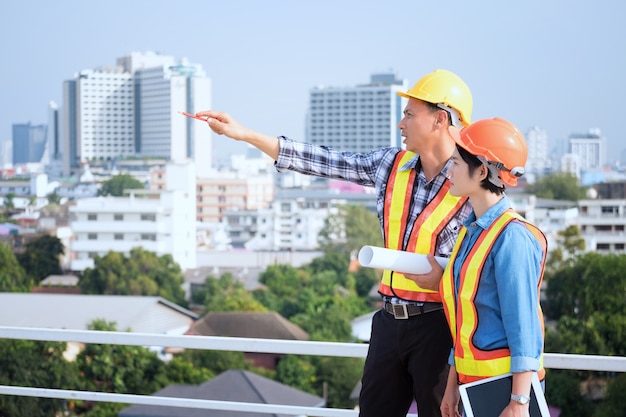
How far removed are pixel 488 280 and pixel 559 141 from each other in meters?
119

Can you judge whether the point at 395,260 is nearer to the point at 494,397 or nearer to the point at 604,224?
the point at 494,397

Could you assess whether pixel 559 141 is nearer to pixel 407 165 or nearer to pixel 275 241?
pixel 275 241

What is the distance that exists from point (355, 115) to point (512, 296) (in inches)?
3389

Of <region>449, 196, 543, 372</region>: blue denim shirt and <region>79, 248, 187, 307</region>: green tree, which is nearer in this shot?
<region>449, 196, 543, 372</region>: blue denim shirt

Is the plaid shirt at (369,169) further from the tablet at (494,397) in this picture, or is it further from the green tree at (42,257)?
the green tree at (42,257)

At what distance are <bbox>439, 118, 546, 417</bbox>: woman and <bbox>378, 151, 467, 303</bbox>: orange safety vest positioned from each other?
113mm

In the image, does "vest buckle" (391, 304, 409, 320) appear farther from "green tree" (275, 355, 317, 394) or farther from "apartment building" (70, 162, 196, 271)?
"apartment building" (70, 162, 196, 271)

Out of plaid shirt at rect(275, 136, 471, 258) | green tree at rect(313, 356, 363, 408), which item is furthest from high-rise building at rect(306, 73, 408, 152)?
plaid shirt at rect(275, 136, 471, 258)

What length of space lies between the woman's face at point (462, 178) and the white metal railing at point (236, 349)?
1.42 feet

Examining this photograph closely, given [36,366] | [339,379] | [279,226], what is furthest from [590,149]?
[36,366]

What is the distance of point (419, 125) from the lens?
4.63 ft

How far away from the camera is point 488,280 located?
3.94 ft

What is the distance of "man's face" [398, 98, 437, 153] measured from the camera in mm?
1406

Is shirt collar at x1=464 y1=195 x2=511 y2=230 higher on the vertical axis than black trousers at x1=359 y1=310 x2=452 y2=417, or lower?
higher
